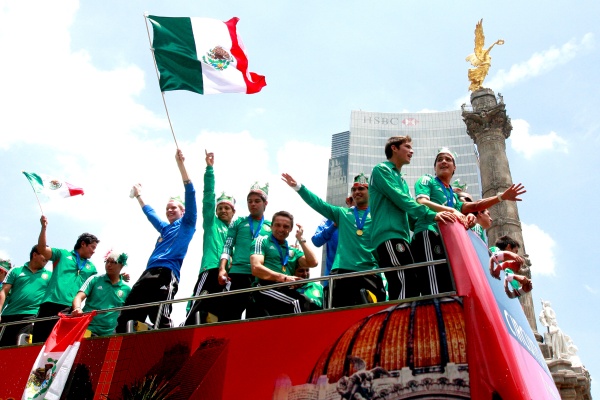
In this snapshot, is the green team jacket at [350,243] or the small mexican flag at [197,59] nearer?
the green team jacket at [350,243]

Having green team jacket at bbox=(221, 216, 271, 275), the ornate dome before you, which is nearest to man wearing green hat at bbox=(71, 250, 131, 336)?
green team jacket at bbox=(221, 216, 271, 275)

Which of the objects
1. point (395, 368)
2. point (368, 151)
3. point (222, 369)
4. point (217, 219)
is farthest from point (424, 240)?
point (368, 151)

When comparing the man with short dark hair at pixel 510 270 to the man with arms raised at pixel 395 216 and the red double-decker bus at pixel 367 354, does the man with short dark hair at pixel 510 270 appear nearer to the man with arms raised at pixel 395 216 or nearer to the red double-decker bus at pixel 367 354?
the red double-decker bus at pixel 367 354

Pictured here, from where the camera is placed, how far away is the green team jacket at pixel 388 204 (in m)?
4.97

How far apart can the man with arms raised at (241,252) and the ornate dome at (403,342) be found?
1826mm

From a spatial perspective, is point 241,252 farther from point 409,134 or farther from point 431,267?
point 409,134

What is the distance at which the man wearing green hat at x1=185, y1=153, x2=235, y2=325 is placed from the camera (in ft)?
22.3

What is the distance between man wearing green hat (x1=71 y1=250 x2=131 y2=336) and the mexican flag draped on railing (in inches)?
29.2

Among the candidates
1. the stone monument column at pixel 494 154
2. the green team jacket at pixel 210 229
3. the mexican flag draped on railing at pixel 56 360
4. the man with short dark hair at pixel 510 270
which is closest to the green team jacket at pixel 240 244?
the green team jacket at pixel 210 229

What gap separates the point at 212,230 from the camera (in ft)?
23.3

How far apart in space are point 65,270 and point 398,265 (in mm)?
5096

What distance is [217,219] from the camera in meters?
7.30

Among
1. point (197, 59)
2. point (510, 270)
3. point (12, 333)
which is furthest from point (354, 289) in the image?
point (12, 333)

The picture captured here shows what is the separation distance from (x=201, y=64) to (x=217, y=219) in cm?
228
